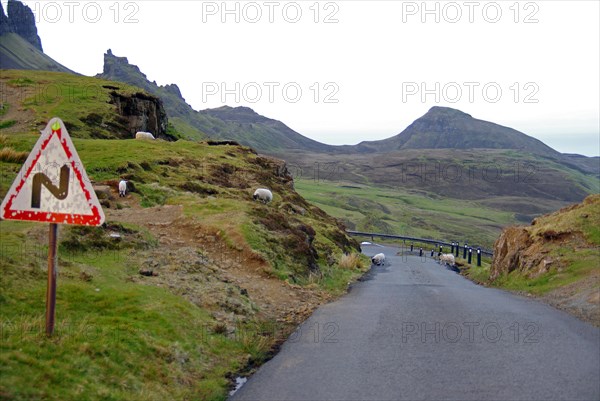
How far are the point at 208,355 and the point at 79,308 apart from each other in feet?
7.61

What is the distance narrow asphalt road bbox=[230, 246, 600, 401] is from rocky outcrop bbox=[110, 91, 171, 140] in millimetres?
35625

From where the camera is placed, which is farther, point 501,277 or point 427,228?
point 427,228

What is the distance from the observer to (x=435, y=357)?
1022 cm

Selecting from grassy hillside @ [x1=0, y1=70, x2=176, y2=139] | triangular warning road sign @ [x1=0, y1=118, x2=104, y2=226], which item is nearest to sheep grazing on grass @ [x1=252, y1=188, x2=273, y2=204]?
grassy hillside @ [x1=0, y1=70, x2=176, y2=139]

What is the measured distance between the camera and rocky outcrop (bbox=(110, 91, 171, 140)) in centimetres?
4700

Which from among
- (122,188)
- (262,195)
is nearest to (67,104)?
(262,195)

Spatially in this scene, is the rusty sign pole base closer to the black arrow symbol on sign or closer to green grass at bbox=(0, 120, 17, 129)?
the black arrow symbol on sign

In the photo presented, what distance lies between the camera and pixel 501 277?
25.4 meters

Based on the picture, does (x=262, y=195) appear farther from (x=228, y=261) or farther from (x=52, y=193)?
(x=52, y=193)

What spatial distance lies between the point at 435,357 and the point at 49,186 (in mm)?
6731

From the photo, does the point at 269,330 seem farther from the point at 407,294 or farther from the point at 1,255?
the point at 407,294

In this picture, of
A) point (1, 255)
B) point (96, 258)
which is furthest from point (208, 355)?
point (96, 258)

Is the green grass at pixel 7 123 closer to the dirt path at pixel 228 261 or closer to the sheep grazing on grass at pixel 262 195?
the sheep grazing on grass at pixel 262 195

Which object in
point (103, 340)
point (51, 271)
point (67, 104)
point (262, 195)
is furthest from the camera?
point (67, 104)
